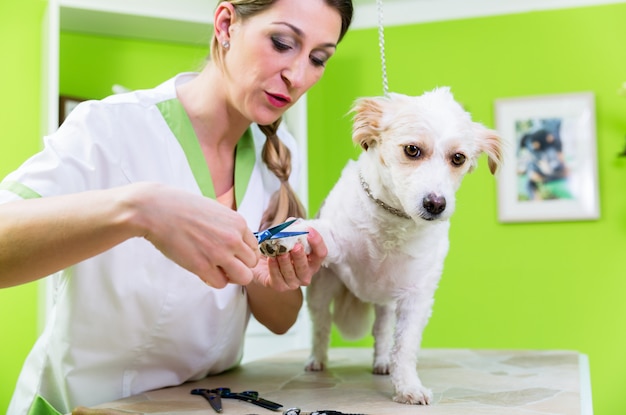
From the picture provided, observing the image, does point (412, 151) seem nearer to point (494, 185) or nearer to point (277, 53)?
point (277, 53)

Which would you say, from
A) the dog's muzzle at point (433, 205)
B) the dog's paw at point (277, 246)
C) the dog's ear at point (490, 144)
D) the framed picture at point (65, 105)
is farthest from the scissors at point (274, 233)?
the framed picture at point (65, 105)

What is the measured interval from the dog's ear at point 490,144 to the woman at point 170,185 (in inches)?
14.3

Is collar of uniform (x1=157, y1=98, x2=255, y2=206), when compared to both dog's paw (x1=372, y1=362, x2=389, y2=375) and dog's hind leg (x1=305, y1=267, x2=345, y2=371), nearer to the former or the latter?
dog's hind leg (x1=305, y1=267, x2=345, y2=371)

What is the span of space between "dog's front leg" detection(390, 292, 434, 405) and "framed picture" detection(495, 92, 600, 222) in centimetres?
249

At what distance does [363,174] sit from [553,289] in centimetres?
266

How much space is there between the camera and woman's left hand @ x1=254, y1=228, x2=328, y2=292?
46.9 inches

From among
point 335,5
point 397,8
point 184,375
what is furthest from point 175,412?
point 397,8

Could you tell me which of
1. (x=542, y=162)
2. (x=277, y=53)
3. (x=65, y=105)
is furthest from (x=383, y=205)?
(x=542, y=162)

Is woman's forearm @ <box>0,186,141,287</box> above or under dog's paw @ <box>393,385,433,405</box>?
above

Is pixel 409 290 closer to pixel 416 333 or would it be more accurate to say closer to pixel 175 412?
pixel 416 333

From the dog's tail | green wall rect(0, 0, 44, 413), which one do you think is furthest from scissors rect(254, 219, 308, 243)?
green wall rect(0, 0, 44, 413)

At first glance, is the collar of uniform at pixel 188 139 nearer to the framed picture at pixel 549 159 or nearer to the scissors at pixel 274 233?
the scissors at pixel 274 233

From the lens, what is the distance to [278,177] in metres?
1.58

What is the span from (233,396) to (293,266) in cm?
27
